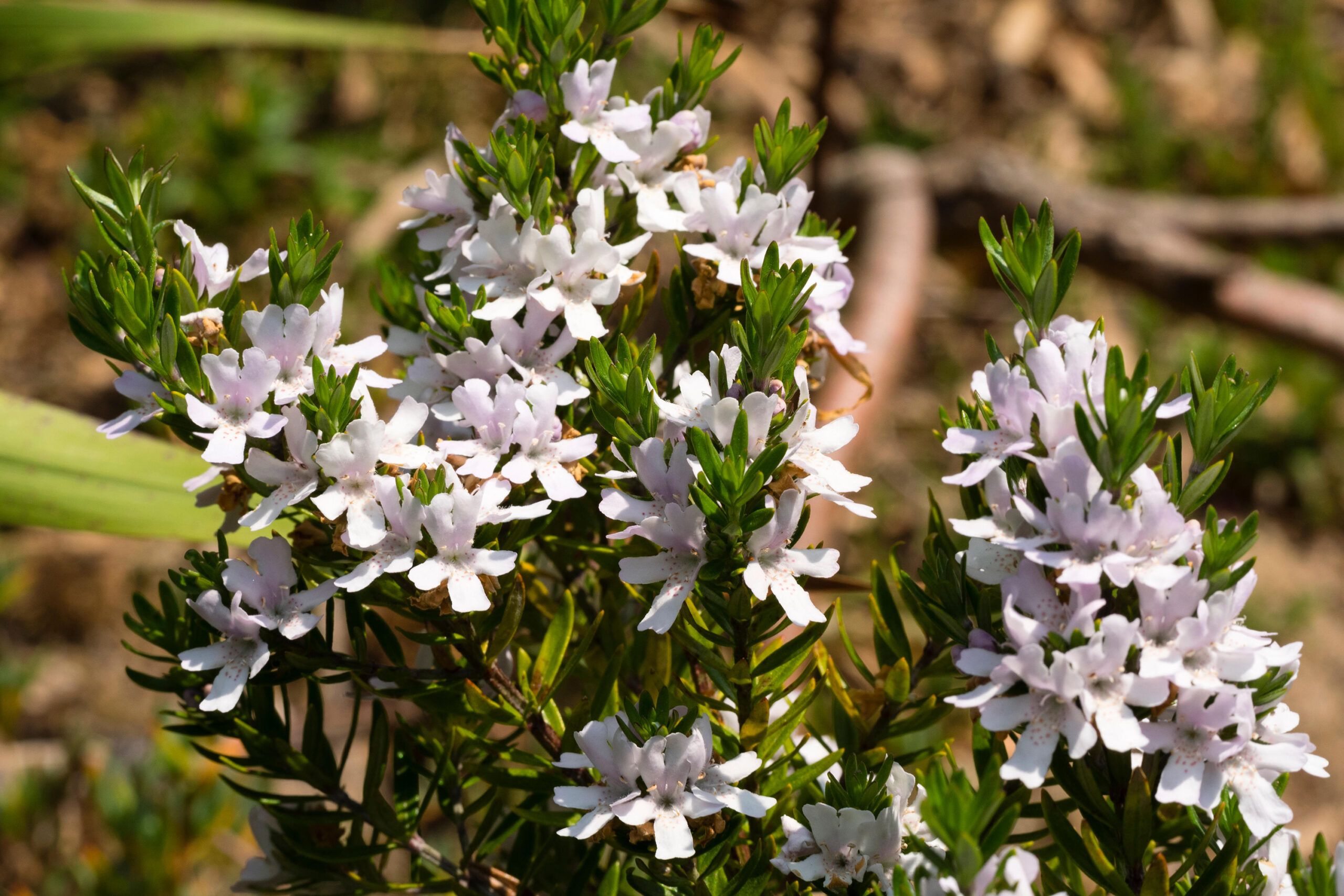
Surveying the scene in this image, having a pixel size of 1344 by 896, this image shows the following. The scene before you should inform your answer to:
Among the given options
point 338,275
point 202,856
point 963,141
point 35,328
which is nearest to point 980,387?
point 202,856

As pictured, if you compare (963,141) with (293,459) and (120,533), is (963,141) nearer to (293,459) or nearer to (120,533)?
(120,533)

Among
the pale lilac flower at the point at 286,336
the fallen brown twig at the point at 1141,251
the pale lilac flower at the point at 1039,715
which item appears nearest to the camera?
the pale lilac flower at the point at 1039,715

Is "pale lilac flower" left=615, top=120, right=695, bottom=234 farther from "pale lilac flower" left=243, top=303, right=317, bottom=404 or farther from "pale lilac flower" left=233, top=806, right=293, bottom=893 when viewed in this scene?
"pale lilac flower" left=233, top=806, right=293, bottom=893

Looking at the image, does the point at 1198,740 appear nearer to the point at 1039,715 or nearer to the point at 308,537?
the point at 1039,715

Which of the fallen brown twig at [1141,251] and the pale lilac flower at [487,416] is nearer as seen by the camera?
the pale lilac flower at [487,416]

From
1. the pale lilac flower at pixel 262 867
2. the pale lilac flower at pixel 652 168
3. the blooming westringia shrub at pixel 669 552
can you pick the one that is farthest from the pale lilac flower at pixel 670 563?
the pale lilac flower at pixel 262 867

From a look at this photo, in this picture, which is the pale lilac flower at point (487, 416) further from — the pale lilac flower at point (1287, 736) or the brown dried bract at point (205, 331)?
the pale lilac flower at point (1287, 736)

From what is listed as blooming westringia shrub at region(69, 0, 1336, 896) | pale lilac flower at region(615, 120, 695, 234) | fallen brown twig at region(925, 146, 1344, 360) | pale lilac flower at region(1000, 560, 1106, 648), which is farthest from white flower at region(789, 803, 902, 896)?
fallen brown twig at region(925, 146, 1344, 360)

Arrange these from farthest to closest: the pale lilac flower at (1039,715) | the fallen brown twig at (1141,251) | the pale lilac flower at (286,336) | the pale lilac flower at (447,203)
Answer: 1. the fallen brown twig at (1141,251)
2. the pale lilac flower at (447,203)
3. the pale lilac flower at (286,336)
4. the pale lilac flower at (1039,715)
